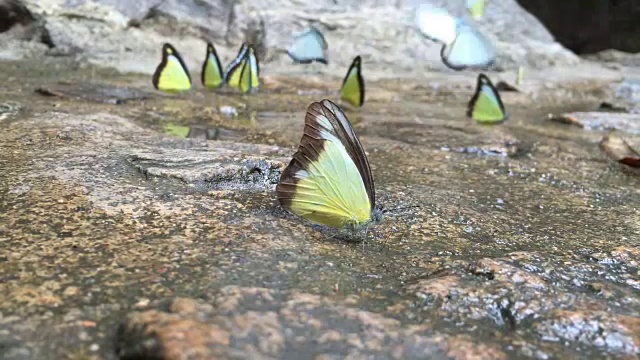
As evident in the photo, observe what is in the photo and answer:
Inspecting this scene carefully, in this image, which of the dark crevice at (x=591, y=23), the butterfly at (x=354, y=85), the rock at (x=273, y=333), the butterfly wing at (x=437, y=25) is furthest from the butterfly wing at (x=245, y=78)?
the dark crevice at (x=591, y=23)

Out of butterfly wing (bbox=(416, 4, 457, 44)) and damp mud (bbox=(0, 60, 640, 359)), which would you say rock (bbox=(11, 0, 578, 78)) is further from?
damp mud (bbox=(0, 60, 640, 359))

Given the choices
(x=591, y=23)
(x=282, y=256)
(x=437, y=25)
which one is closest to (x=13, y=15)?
(x=437, y=25)

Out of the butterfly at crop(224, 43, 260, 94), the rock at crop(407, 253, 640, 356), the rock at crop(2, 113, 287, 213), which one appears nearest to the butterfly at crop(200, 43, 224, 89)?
the butterfly at crop(224, 43, 260, 94)

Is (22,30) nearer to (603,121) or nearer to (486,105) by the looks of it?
(486,105)

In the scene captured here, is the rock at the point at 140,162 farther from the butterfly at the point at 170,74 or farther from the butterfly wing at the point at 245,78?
the butterfly wing at the point at 245,78

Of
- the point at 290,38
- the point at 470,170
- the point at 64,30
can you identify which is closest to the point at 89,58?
the point at 64,30

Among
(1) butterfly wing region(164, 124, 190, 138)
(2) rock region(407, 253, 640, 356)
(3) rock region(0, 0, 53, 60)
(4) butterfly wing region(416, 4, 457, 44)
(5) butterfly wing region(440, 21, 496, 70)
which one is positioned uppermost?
(4) butterfly wing region(416, 4, 457, 44)

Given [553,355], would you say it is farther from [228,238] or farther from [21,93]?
[21,93]
